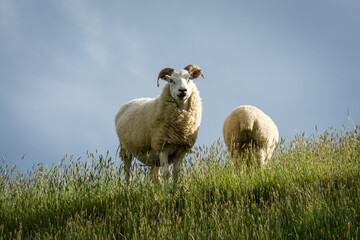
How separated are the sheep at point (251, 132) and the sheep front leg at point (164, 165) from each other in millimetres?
1521

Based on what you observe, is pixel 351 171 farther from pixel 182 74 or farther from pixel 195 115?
pixel 182 74

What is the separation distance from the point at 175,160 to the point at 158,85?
1544mm

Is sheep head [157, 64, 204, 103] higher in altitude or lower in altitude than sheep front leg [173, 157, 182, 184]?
higher

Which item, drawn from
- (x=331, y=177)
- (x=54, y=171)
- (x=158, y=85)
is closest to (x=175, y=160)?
(x=158, y=85)

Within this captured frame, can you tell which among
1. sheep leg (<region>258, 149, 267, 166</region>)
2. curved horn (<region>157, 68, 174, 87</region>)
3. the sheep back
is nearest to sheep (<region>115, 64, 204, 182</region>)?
curved horn (<region>157, 68, 174, 87</region>)

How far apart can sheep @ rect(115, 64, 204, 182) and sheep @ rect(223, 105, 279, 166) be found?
1018mm

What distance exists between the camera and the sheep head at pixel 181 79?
6891 mm

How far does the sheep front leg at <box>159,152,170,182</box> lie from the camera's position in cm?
670

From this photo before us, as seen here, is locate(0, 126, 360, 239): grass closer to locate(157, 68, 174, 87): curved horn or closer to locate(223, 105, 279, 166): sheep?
locate(223, 105, 279, 166): sheep

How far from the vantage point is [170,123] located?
7031 millimetres

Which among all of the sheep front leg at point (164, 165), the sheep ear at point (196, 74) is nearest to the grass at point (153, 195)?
the sheep front leg at point (164, 165)

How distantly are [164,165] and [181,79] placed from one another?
1.66 metres

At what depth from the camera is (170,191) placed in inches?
242

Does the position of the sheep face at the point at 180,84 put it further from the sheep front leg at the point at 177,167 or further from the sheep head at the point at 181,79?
the sheep front leg at the point at 177,167
